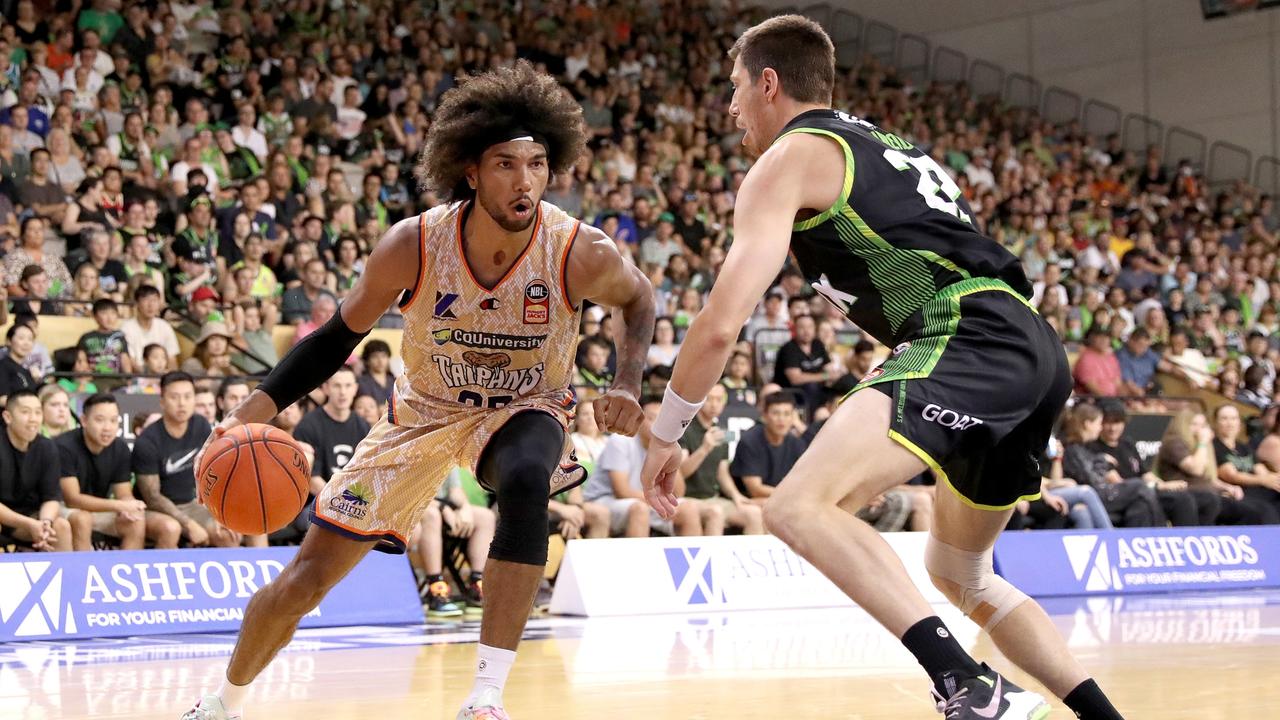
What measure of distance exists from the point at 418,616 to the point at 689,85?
12765 millimetres

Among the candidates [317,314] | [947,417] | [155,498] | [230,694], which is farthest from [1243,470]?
[230,694]

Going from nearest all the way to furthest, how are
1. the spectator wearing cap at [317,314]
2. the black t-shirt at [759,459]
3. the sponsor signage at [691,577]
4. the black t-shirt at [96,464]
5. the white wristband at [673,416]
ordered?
the white wristband at [673,416], the black t-shirt at [96,464], the sponsor signage at [691,577], the black t-shirt at [759,459], the spectator wearing cap at [317,314]

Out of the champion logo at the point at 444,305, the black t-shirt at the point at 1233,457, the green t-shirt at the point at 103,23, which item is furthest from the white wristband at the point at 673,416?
the green t-shirt at the point at 103,23

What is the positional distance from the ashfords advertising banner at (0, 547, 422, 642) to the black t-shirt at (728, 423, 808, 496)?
9.79 ft

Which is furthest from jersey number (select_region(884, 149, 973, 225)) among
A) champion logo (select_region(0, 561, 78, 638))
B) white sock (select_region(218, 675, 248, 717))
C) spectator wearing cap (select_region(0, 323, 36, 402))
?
spectator wearing cap (select_region(0, 323, 36, 402))

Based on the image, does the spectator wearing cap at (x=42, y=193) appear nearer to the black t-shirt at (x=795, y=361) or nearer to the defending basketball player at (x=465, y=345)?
the black t-shirt at (x=795, y=361)

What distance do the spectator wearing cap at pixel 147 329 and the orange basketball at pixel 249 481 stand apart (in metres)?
6.30

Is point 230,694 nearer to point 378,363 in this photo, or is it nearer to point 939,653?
point 939,653

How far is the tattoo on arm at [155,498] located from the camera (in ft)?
29.6

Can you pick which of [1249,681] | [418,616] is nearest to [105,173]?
[418,616]

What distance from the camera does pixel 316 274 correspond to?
38.0ft

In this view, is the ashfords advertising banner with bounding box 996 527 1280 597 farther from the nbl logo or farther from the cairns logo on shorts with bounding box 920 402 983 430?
the cairns logo on shorts with bounding box 920 402 983 430

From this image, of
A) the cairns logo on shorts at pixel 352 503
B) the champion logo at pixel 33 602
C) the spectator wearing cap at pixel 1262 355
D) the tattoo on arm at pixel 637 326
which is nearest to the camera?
the cairns logo on shorts at pixel 352 503

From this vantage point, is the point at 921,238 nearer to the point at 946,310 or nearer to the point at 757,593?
the point at 946,310
